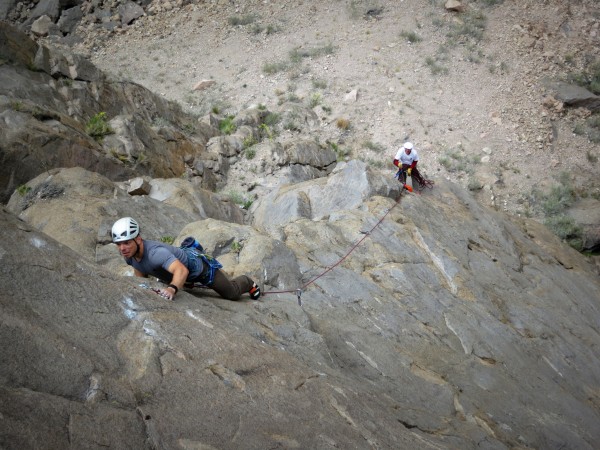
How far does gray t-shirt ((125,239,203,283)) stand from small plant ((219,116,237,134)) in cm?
1480

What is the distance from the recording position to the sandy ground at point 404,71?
75.8 feet

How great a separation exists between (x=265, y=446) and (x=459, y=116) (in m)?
22.7

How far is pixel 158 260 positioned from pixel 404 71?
22318 mm

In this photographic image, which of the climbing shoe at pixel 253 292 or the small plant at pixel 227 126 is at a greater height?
the climbing shoe at pixel 253 292

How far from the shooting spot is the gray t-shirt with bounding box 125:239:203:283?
6555mm

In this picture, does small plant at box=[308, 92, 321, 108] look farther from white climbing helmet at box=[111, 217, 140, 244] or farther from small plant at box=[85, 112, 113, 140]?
white climbing helmet at box=[111, 217, 140, 244]

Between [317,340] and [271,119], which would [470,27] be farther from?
[317,340]

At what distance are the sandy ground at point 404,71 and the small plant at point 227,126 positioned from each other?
223cm

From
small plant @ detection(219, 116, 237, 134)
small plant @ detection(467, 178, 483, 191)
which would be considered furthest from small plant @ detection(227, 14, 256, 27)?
small plant @ detection(467, 178, 483, 191)

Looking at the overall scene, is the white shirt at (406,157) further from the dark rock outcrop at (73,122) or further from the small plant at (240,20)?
the small plant at (240,20)

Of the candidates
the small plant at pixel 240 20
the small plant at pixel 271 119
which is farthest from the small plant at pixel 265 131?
the small plant at pixel 240 20

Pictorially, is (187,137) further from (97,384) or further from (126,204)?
(97,384)

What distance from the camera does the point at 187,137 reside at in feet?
61.0

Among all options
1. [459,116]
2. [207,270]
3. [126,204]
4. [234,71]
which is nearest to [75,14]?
[234,71]
